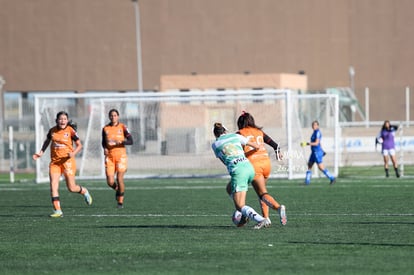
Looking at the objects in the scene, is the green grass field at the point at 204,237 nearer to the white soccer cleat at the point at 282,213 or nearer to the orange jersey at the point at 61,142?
the white soccer cleat at the point at 282,213

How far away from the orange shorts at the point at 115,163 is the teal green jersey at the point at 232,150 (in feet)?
23.3

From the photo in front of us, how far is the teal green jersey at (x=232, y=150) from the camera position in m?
16.4

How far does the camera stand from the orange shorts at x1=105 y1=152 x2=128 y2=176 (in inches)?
918

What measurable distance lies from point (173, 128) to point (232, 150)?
21.7 metres

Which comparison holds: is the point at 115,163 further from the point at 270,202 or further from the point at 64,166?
the point at 270,202

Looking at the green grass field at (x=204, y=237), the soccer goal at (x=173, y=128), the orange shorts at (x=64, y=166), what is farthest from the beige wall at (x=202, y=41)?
the orange shorts at (x=64, y=166)

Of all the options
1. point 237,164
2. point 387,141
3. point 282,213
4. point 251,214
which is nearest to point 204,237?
point 251,214

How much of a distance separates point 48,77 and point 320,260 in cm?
5537

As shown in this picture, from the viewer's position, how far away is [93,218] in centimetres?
1992

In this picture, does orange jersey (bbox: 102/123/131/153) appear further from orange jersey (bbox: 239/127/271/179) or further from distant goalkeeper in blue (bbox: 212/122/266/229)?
distant goalkeeper in blue (bbox: 212/122/266/229)

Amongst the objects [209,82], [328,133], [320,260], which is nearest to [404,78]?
[209,82]

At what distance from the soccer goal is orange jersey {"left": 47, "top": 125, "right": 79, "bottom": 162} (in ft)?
45.6

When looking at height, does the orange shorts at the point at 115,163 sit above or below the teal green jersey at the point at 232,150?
below

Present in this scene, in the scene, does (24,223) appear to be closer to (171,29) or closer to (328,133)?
(328,133)
